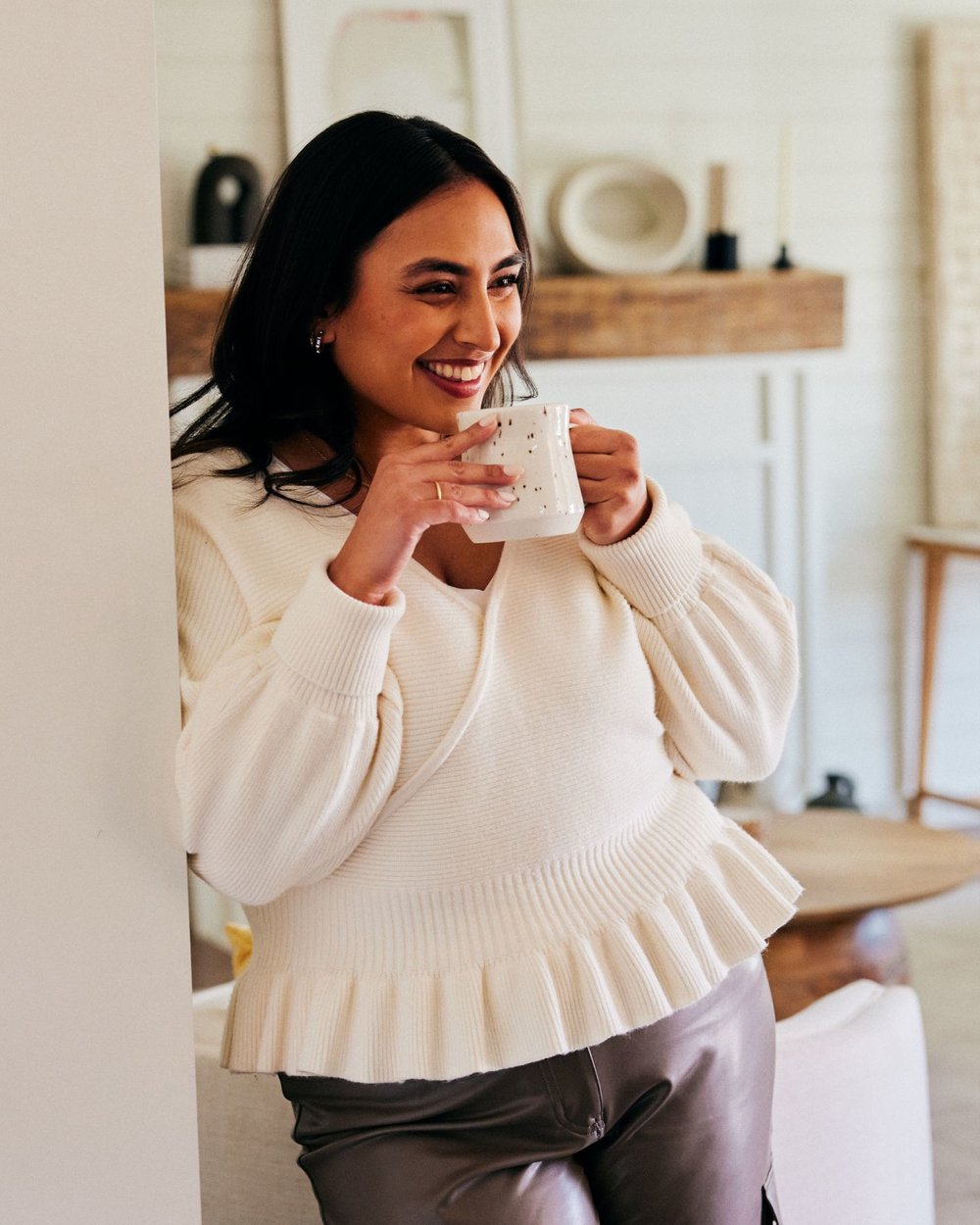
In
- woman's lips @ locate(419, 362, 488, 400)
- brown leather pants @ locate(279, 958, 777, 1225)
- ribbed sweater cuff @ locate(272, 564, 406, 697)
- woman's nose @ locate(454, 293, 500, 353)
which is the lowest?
brown leather pants @ locate(279, 958, 777, 1225)

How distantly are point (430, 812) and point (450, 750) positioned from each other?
0.05m

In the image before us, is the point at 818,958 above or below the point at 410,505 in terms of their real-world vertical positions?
below

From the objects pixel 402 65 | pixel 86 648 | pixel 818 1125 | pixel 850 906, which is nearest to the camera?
pixel 86 648

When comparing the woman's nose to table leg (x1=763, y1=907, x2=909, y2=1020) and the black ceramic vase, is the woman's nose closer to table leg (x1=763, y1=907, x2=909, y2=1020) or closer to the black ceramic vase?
table leg (x1=763, y1=907, x2=909, y2=1020)

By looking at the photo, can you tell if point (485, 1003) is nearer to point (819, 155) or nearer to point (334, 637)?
point (334, 637)

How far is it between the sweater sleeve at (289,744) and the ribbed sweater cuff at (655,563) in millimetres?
236

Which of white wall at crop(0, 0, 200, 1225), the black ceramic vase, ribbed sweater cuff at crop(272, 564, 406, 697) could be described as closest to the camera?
white wall at crop(0, 0, 200, 1225)

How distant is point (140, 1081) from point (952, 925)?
2826 mm

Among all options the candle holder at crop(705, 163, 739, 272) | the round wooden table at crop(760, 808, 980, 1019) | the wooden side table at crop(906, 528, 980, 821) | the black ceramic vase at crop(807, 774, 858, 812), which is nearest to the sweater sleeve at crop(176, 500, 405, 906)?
the round wooden table at crop(760, 808, 980, 1019)

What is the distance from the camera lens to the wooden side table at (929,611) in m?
3.82

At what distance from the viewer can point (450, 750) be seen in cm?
105

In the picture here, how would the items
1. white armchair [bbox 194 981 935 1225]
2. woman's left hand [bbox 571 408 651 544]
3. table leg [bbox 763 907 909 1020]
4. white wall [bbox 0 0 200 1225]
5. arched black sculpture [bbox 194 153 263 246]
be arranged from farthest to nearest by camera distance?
1. arched black sculpture [bbox 194 153 263 246]
2. table leg [bbox 763 907 909 1020]
3. white armchair [bbox 194 981 935 1225]
4. woman's left hand [bbox 571 408 651 544]
5. white wall [bbox 0 0 200 1225]

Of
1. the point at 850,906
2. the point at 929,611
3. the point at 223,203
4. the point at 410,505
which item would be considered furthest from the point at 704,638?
the point at 929,611

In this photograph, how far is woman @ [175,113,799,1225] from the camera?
1.00 metres
